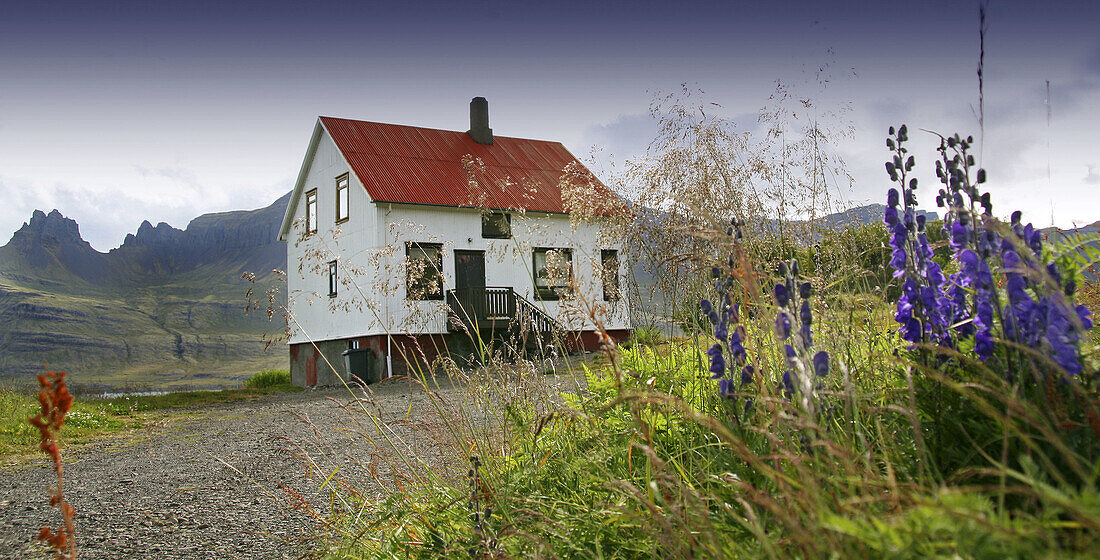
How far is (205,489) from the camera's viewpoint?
4863 mm

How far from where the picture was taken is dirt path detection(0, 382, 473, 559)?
344 cm

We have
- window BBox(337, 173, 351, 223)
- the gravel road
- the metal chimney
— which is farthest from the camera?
the metal chimney

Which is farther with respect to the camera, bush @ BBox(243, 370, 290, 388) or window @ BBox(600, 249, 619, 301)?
bush @ BBox(243, 370, 290, 388)

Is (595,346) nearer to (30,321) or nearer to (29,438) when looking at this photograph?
(29,438)

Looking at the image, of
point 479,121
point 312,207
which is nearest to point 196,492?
point 312,207

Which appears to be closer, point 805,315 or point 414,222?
point 805,315

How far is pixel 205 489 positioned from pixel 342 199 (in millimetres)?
15734

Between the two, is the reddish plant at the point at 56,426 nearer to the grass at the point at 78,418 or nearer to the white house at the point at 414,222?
the grass at the point at 78,418

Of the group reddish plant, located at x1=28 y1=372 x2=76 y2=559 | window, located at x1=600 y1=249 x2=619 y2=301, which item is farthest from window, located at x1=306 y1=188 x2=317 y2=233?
reddish plant, located at x1=28 y1=372 x2=76 y2=559

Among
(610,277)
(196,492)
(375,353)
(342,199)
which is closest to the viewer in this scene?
(610,277)

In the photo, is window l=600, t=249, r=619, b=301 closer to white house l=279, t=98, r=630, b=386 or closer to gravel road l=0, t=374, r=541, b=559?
gravel road l=0, t=374, r=541, b=559

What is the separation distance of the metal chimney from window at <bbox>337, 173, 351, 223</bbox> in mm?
5200

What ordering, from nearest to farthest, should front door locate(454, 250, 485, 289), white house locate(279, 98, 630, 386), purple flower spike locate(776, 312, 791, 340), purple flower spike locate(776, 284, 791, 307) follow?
purple flower spike locate(776, 312, 791, 340), purple flower spike locate(776, 284, 791, 307), white house locate(279, 98, 630, 386), front door locate(454, 250, 485, 289)

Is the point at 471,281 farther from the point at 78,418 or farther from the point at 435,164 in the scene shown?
the point at 78,418
